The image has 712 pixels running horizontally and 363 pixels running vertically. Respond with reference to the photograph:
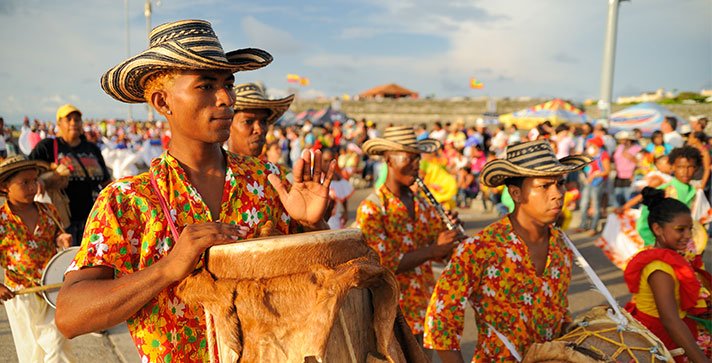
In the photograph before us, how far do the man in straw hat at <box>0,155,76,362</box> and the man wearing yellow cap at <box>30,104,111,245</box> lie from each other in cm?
101

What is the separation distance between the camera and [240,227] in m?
1.52

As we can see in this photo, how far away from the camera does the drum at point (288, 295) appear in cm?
135

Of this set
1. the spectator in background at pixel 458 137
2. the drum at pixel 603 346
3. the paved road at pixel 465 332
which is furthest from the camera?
the spectator in background at pixel 458 137

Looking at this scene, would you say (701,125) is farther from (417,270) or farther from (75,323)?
(75,323)

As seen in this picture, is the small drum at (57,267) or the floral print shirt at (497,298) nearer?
the floral print shirt at (497,298)

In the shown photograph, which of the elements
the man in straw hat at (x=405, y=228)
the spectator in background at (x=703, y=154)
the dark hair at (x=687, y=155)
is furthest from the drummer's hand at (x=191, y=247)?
the spectator in background at (x=703, y=154)

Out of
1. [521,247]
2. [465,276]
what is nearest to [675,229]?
[521,247]

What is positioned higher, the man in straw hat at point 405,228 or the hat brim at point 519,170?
the hat brim at point 519,170

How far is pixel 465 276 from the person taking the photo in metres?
2.79

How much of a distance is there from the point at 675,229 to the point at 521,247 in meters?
1.30

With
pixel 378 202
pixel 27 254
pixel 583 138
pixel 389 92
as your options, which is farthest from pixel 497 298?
pixel 389 92

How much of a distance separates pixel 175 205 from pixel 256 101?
2443 mm

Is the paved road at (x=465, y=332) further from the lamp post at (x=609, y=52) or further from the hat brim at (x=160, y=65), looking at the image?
the lamp post at (x=609, y=52)

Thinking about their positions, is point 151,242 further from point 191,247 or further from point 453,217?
point 453,217
